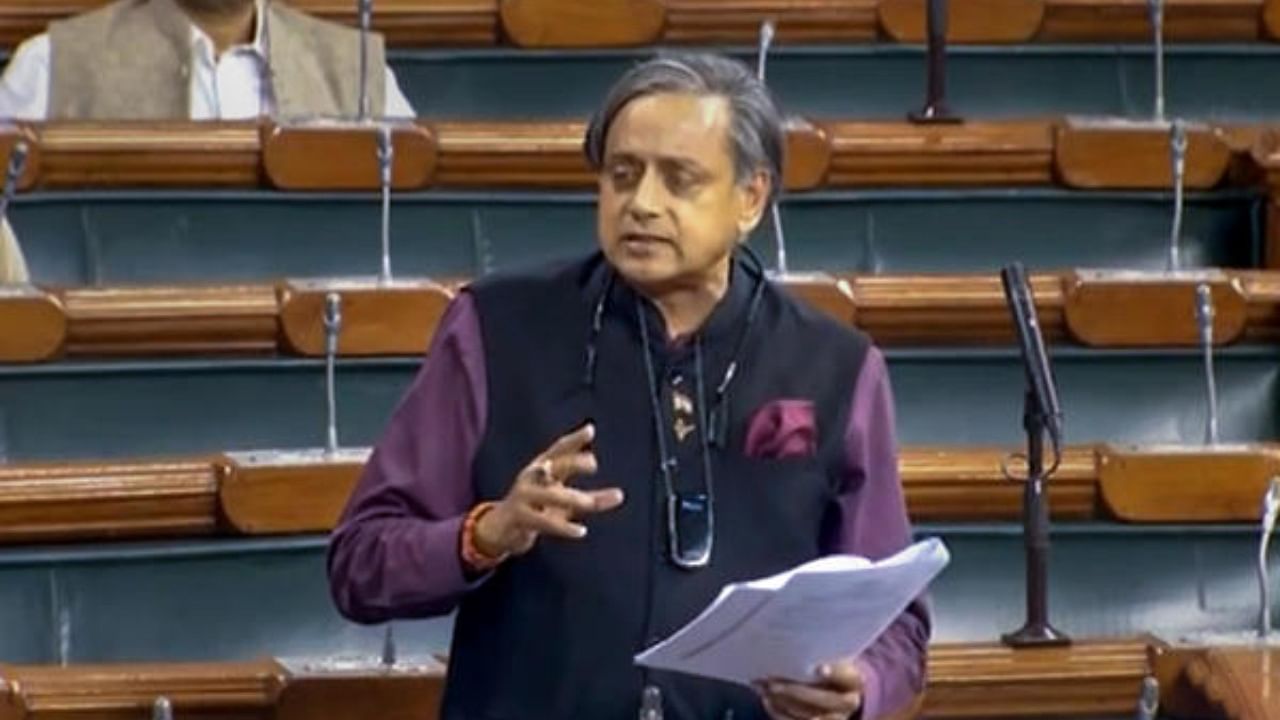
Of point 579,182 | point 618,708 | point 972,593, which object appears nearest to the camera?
point 618,708

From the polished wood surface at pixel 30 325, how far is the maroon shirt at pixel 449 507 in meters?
1.21

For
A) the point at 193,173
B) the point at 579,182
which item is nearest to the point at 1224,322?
the point at 579,182

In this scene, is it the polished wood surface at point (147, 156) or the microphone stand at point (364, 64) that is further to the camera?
the microphone stand at point (364, 64)

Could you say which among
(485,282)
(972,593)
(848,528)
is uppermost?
(485,282)

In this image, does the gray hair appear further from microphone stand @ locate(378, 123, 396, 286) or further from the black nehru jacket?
microphone stand @ locate(378, 123, 396, 286)

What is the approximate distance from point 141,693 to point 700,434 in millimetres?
912

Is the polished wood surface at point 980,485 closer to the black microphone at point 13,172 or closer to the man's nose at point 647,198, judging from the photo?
the black microphone at point 13,172

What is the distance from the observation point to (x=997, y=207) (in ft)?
14.3

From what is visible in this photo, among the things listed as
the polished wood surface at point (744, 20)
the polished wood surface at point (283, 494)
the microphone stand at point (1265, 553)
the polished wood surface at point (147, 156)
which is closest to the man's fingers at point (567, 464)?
the polished wood surface at point (283, 494)

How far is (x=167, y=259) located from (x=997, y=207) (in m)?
0.96

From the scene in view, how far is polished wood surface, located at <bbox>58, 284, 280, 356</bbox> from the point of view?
385 cm

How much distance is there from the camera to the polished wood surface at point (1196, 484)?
154 inches

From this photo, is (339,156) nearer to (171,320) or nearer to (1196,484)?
(171,320)

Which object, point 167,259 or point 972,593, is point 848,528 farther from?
point 167,259
